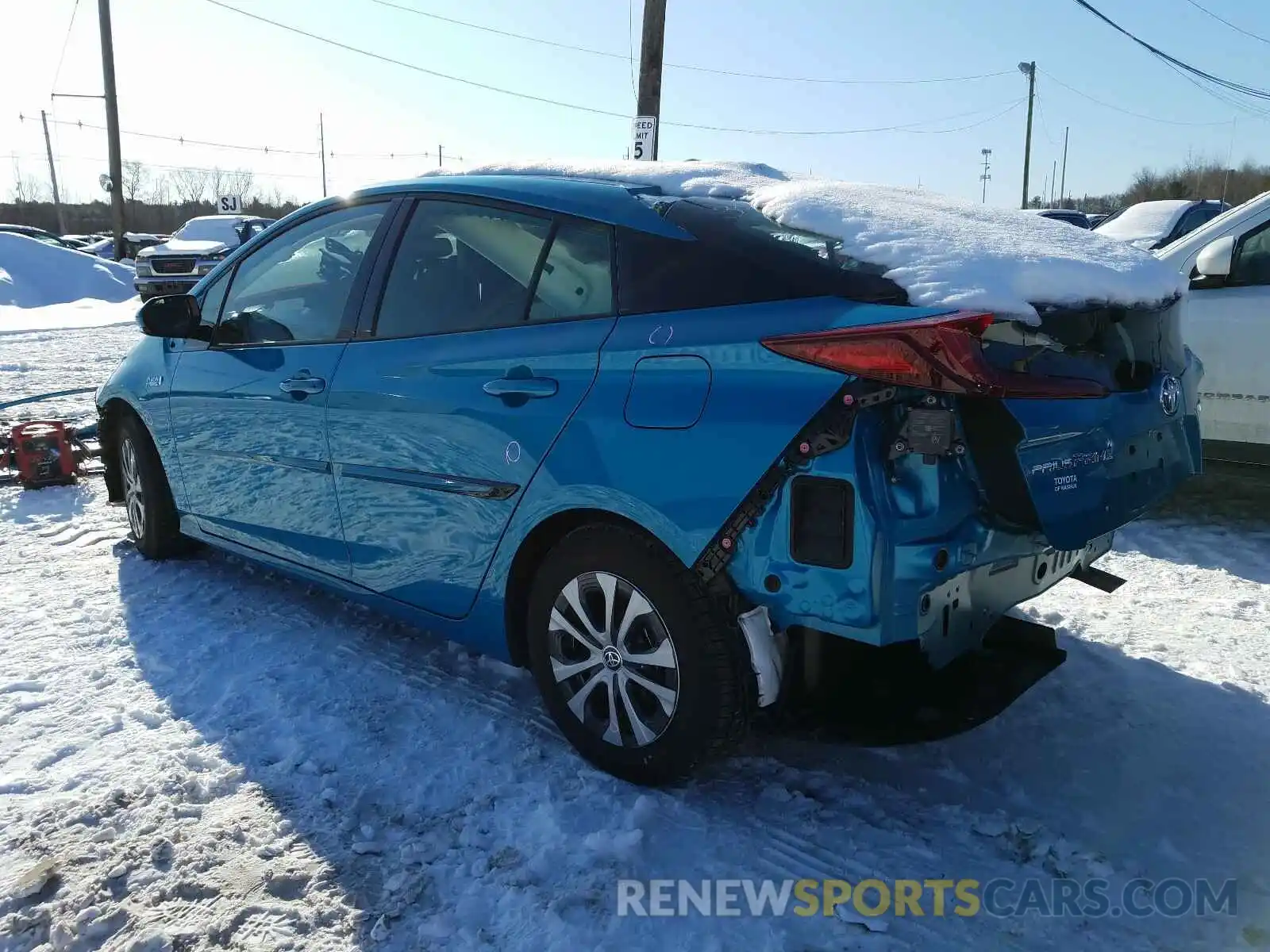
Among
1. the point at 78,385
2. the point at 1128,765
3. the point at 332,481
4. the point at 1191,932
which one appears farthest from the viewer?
the point at 78,385

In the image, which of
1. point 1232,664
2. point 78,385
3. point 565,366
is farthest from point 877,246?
point 78,385

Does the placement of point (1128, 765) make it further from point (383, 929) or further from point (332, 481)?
point (332, 481)

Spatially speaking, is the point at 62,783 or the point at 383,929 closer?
the point at 383,929

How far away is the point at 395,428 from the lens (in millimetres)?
3160

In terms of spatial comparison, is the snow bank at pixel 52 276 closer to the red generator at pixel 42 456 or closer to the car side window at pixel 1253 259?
the red generator at pixel 42 456

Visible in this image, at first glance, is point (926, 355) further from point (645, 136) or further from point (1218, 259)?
point (645, 136)

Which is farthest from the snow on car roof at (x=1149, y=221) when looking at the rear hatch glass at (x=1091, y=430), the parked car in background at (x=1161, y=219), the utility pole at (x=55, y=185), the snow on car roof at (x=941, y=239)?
the utility pole at (x=55, y=185)

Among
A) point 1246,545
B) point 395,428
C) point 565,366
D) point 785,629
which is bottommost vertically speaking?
point 1246,545

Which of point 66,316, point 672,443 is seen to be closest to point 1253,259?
point 672,443

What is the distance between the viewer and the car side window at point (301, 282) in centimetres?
355

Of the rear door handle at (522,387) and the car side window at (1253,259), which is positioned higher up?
the car side window at (1253,259)

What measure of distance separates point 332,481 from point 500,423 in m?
0.95

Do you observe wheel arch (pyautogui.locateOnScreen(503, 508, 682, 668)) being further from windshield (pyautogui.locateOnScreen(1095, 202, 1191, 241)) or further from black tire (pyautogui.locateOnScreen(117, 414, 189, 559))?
windshield (pyautogui.locateOnScreen(1095, 202, 1191, 241))

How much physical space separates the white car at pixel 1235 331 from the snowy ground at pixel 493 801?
4.81 ft
